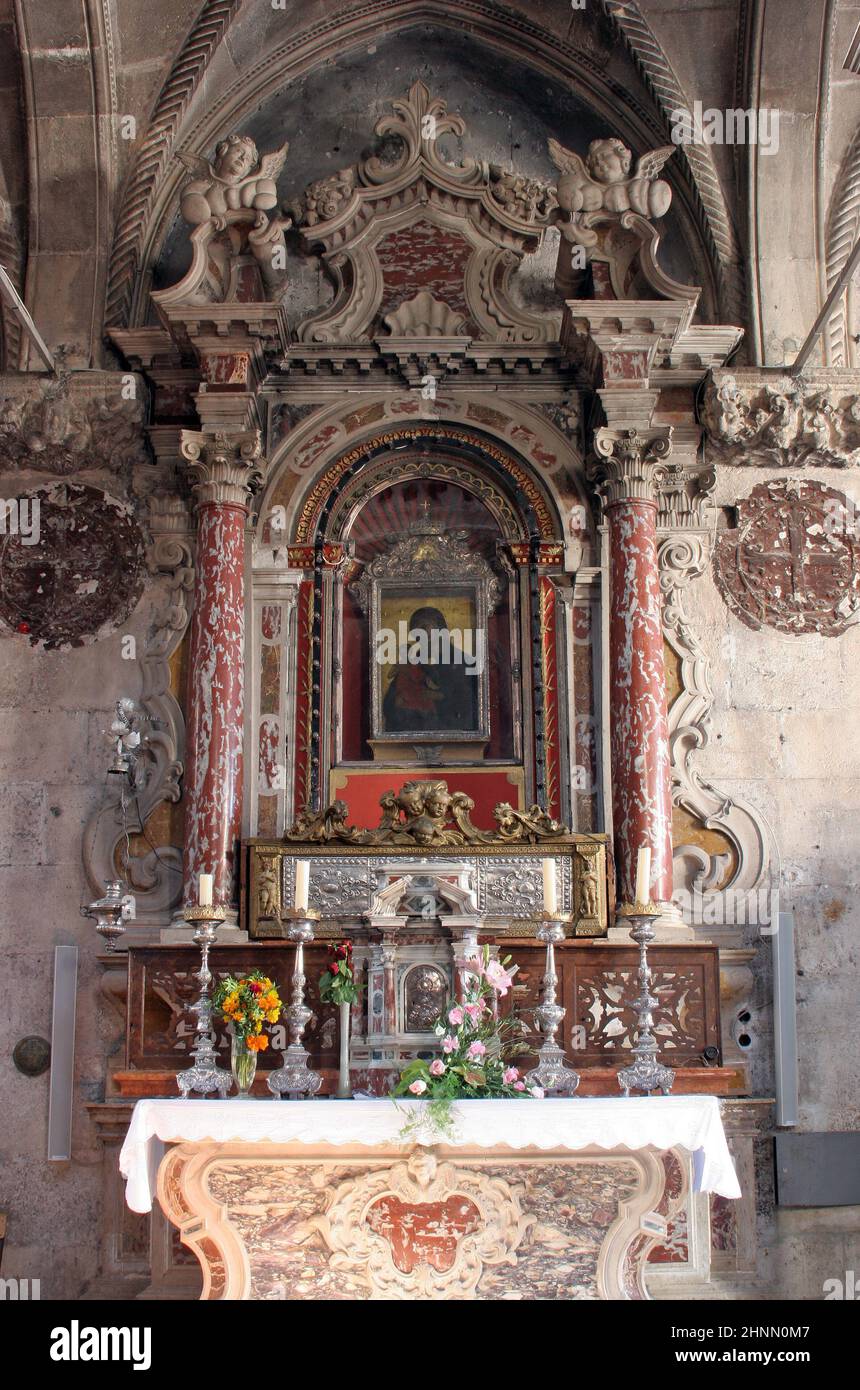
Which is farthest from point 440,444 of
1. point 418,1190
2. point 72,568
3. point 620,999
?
point 418,1190

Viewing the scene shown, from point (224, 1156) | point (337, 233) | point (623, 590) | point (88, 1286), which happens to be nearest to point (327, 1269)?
point (224, 1156)

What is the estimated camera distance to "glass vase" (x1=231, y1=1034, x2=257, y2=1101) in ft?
25.8

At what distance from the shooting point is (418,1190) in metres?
6.77

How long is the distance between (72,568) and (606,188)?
3.86m

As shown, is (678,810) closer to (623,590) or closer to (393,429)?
(623,590)

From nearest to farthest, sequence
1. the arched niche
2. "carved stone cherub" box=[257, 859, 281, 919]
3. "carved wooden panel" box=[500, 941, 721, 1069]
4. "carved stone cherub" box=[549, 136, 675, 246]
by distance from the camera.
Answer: "carved wooden panel" box=[500, 941, 721, 1069] → "carved stone cherub" box=[257, 859, 281, 919] → "carved stone cherub" box=[549, 136, 675, 246] → the arched niche

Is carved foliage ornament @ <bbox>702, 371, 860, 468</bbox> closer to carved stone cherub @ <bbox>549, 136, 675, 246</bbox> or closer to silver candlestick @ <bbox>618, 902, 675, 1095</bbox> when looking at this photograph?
carved stone cherub @ <bbox>549, 136, 675, 246</bbox>

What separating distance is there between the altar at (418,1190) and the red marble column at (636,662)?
2.33 metres

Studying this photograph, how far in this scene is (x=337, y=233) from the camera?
Answer: 10.2 metres

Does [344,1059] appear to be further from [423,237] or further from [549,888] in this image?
[423,237]

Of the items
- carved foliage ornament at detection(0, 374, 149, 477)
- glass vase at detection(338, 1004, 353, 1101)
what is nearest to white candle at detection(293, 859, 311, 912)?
glass vase at detection(338, 1004, 353, 1101)

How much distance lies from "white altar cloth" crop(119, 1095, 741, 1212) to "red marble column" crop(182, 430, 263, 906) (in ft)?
7.46

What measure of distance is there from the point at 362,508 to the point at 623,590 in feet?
5.80
